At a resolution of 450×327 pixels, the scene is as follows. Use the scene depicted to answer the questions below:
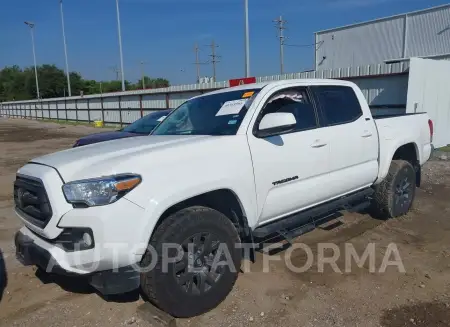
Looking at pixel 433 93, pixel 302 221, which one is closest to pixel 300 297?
pixel 302 221

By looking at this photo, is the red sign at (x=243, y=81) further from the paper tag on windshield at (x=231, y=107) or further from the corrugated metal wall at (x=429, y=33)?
the corrugated metal wall at (x=429, y=33)

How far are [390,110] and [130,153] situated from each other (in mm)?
9758

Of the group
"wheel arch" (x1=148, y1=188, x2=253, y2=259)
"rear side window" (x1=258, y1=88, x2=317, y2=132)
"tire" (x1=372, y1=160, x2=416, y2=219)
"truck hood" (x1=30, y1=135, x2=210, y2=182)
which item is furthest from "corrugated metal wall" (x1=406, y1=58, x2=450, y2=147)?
"truck hood" (x1=30, y1=135, x2=210, y2=182)

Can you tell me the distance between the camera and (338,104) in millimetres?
4445

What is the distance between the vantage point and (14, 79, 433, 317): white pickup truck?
2615 mm

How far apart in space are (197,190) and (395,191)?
339cm

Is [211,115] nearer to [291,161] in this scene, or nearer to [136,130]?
[291,161]

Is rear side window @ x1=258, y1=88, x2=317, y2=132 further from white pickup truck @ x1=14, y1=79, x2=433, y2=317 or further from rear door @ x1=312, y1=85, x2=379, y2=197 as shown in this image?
rear door @ x1=312, y1=85, x2=379, y2=197

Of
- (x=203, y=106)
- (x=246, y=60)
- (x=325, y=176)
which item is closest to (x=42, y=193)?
(x=203, y=106)

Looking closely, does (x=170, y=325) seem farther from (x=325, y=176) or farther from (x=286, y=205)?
(x=325, y=176)

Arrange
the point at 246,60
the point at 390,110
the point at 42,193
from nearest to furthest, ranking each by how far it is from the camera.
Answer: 1. the point at 42,193
2. the point at 390,110
3. the point at 246,60

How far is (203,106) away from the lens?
4109 millimetres

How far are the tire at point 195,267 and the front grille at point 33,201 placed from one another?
0.80 meters

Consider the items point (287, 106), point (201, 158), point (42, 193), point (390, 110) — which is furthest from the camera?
point (390, 110)
